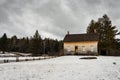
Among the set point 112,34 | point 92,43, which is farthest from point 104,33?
point 92,43

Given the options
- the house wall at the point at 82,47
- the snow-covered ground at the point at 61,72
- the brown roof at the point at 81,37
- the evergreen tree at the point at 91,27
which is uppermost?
the evergreen tree at the point at 91,27

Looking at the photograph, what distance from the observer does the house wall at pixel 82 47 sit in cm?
3988

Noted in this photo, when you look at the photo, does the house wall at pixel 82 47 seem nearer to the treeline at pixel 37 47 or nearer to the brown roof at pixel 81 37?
the brown roof at pixel 81 37

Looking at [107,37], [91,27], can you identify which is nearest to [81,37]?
[107,37]

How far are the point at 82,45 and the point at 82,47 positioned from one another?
53 cm

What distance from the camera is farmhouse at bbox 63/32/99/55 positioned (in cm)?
3997

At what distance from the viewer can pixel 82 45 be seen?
41.0 meters

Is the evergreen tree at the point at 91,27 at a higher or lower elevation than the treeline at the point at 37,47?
higher

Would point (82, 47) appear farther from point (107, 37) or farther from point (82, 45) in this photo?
point (107, 37)

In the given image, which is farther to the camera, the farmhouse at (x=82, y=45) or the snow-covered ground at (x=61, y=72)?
the farmhouse at (x=82, y=45)

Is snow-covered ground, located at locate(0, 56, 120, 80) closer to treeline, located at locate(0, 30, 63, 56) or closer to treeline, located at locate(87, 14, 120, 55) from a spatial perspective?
treeline, located at locate(87, 14, 120, 55)

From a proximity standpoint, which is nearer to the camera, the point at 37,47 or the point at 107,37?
the point at 107,37

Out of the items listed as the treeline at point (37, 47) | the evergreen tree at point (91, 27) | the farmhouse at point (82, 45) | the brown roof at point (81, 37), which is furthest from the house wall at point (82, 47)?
the evergreen tree at point (91, 27)

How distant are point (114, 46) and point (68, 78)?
33.0m
